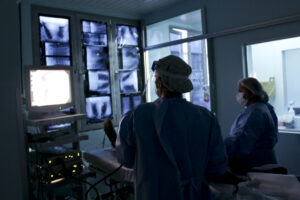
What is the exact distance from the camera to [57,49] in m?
3.31

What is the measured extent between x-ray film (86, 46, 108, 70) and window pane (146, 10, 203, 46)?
0.78m

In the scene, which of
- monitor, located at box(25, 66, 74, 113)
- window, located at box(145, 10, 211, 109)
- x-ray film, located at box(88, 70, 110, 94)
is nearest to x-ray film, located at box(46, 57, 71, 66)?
x-ray film, located at box(88, 70, 110, 94)

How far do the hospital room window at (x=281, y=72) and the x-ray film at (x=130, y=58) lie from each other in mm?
1744

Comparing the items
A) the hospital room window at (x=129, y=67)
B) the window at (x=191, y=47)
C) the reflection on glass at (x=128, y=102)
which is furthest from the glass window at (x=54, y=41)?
the window at (x=191, y=47)

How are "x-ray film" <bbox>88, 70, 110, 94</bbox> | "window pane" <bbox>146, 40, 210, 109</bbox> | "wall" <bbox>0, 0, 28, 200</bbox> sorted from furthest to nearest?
"x-ray film" <bbox>88, 70, 110, 94</bbox> → "window pane" <bbox>146, 40, 210, 109</bbox> → "wall" <bbox>0, 0, 28, 200</bbox>

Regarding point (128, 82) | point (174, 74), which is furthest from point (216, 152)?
point (128, 82)

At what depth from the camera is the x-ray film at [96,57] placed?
11.8ft

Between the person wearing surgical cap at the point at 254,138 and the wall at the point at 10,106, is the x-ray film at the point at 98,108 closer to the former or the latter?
the person wearing surgical cap at the point at 254,138

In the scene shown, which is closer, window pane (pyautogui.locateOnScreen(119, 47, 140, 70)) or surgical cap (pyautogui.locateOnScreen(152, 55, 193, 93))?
surgical cap (pyautogui.locateOnScreen(152, 55, 193, 93))

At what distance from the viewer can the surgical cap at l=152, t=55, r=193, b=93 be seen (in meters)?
1.42

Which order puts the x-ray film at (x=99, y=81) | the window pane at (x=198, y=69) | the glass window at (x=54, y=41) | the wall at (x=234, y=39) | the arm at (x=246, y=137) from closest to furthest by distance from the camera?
the arm at (x=246, y=137) → the wall at (x=234, y=39) → the glass window at (x=54, y=41) → the window pane at (x=198, y=69) → the x-ray film at (x=99, y=81)

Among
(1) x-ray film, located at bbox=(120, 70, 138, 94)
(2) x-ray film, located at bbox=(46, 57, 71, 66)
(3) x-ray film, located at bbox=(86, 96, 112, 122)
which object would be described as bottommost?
(3) x-ray film, located at bbox=(86, 96, 112, 122)

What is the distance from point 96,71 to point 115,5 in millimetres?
927

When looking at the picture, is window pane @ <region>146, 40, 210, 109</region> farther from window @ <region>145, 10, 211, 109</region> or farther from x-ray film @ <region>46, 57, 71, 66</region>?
x-ray film @ <region>46, 57, 71, 66</region>
